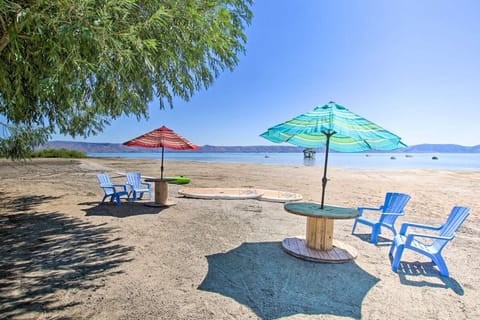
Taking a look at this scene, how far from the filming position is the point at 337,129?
11.5ft

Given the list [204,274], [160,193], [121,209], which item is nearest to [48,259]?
[204,274]

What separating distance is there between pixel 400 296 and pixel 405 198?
2.52m

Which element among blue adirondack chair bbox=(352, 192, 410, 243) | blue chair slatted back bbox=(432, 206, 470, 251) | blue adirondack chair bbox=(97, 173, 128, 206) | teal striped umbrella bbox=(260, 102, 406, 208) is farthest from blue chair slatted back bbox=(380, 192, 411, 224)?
blue adirondack chair bbox=(97, 173, 128, 206)

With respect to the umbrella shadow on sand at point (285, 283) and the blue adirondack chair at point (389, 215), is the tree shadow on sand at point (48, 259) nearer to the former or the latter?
the umbrella shadow on sand at point (285, 283)

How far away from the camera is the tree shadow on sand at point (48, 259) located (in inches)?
106

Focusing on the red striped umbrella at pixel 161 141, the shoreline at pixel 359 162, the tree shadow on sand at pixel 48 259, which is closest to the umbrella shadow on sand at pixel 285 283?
the tree shadow on sand at pixel 48 259

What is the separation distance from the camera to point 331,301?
2.83 metres

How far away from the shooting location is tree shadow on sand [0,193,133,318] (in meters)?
2.70

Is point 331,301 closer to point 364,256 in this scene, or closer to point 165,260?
point 364,256

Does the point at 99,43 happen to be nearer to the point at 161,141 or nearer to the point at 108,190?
the point at 161,141

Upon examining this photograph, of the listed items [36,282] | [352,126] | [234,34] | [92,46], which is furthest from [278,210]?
[92,46]

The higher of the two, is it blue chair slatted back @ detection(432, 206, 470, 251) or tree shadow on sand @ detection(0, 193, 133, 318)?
blue chair slatted back @ detection(432, 206, 470, 251)

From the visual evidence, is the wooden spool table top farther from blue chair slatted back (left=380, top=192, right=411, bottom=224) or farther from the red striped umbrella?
the red striped umbrella

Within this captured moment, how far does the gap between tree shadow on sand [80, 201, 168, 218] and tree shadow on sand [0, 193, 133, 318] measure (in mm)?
741
